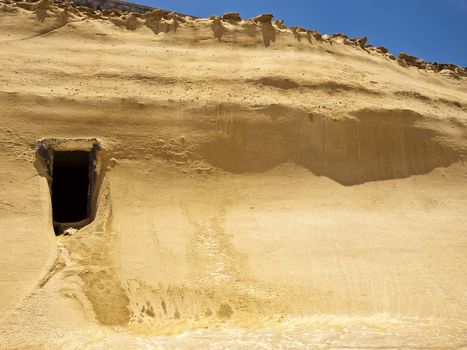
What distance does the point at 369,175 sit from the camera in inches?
395

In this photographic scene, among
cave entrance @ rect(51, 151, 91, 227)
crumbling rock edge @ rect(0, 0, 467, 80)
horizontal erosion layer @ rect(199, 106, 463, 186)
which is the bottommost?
cave entrance @ rect(51, 151, 91, 227)

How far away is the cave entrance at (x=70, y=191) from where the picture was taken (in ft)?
30.9

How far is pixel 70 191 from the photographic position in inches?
378

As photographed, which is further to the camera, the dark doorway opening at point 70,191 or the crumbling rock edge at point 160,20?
the crumbling rock edge at point 160,20

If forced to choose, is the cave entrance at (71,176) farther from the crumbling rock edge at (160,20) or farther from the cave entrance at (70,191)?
the crumbling rock edge at (160,20)

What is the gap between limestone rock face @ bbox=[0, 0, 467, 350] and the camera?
6.84 metres

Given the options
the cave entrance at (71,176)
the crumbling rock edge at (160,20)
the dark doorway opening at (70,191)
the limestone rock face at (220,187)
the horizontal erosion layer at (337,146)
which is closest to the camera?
the limestone rock face at (220,187)

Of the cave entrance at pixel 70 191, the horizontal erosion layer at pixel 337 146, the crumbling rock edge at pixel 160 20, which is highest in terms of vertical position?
the crumbling rock edge at pixel 160 20

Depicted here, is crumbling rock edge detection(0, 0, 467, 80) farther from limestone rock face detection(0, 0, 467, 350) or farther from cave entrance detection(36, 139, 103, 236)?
cave entrance detection(36, 139, 103, 236)

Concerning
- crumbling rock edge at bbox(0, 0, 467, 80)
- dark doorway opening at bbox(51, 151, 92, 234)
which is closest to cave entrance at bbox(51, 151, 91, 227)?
dark doorway opening at bbox(51, 151, 92, 234)

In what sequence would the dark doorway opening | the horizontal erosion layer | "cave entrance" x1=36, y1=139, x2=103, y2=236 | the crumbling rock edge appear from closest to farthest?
1. "cave entrance" x1=36, y1=139, x2=103, y2=236
2. the dark doorway opening
3. the horizontal erosion layer
4. the crumbling rock edge

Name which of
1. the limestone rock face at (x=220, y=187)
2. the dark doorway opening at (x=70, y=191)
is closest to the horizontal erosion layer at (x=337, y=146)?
the limestone rock face at (x=220, y=187)

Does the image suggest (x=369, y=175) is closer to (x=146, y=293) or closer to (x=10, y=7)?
(x=146, y=293)

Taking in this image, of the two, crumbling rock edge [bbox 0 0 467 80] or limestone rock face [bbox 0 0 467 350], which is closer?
limestone rock face [bbox 0 0 467 350]
